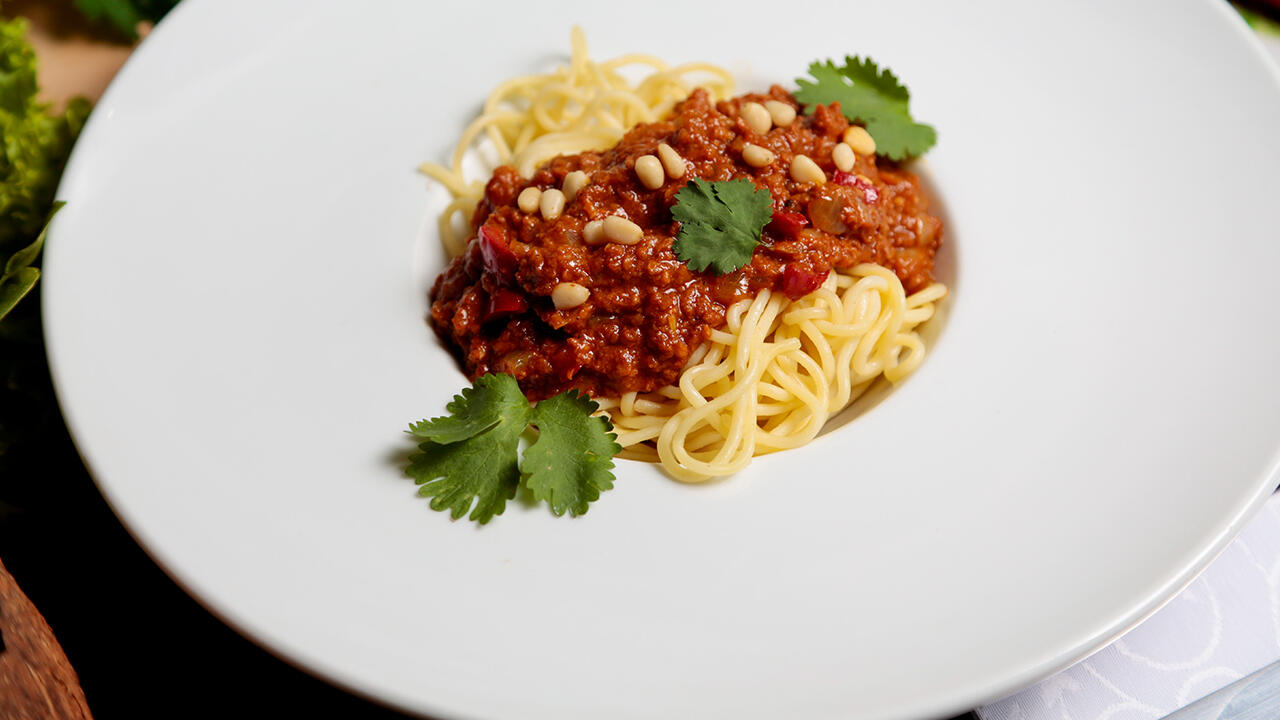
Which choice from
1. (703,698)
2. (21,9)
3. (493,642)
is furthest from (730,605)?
(21,9)

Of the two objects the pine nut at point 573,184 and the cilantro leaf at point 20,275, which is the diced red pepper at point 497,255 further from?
the cilantro leaf at point 20,275

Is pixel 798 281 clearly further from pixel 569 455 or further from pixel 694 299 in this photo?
pixel 569 455

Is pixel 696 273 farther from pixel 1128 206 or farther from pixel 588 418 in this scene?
pixel 1128 206

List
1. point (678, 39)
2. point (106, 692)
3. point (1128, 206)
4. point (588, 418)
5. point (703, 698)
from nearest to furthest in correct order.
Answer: point (703, 698), point (588, 418), point (106, 692), point (1128, 206), point (678, 39)

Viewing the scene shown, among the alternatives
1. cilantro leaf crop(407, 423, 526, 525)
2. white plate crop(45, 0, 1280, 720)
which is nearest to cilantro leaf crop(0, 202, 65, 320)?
white plate crop(45, 0, 1280, 720)

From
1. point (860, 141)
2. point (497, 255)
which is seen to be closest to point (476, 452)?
point (497, 255)

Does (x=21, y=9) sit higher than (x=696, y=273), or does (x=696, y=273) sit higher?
(x=696, y=273)

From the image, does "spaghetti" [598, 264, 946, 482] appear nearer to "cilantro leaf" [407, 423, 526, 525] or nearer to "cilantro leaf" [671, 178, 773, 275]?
"cilantro leaf" [671, 178, 773, 275]
